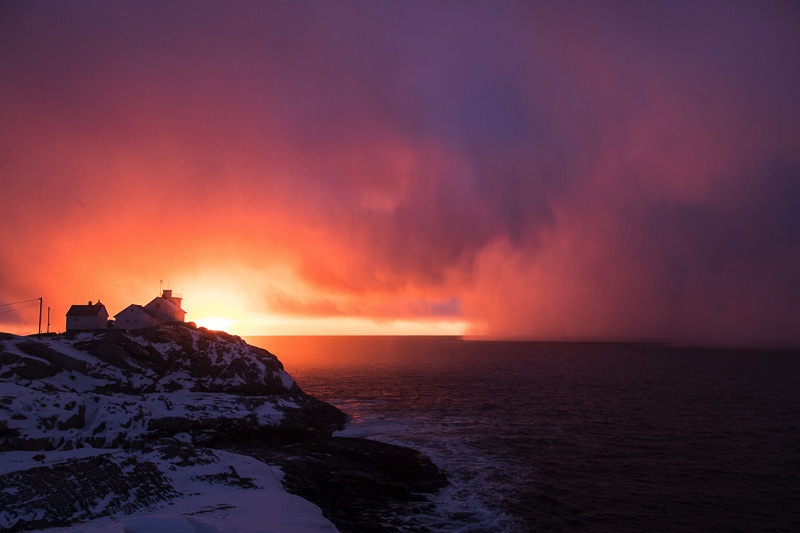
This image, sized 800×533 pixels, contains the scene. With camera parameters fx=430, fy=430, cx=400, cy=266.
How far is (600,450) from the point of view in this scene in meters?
42.7

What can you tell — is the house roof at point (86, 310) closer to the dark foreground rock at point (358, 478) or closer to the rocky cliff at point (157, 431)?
the rocky cliff at point (157, 431)

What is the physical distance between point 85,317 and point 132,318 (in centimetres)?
647

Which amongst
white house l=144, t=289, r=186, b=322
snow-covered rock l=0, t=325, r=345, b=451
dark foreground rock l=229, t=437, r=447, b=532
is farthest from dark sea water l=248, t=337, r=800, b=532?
white house l=144, t=289, r=186, b=322

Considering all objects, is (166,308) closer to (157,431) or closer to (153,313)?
(153,313)

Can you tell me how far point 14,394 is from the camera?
3656cm

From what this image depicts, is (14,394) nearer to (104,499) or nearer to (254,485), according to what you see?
(104,499)

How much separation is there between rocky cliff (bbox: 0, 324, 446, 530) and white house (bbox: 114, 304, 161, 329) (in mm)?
10771

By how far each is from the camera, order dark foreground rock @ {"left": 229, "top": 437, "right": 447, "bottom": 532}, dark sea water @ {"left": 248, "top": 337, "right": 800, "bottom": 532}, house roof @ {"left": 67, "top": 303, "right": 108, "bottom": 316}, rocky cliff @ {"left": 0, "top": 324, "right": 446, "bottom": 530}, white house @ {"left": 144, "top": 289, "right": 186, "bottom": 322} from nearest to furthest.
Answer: rocky cliff @ {"left": 0, "top": 324, "right": 446, "bottom": 530}, dark foreground rock @ {"left": 229, "top": 437, "right": 447, "bottom": 532}, dark sea water @ {"left": 248, "top": 337, "right": 800, "bottom": 532}, house roof @ {"left": 67, "top": 303, "right": 108, "bottom": 316}, white house @ {"left": 144, "top": 289, "right": 186, "bottom": 322}

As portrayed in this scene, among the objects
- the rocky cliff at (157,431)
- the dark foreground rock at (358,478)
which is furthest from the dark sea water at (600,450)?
the rocky cliff at (157,431)

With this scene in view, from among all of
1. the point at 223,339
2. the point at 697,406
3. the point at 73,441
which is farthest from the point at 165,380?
the point at 697,406

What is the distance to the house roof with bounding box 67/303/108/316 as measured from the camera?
227ft

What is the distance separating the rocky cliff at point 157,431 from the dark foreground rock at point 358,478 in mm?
133

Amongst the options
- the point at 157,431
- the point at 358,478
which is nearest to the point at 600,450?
the point at 358,478

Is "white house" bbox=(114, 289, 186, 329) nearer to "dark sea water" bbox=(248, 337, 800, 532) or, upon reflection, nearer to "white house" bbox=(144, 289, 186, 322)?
"white house" bbox=(144, 289, 186, 322)
